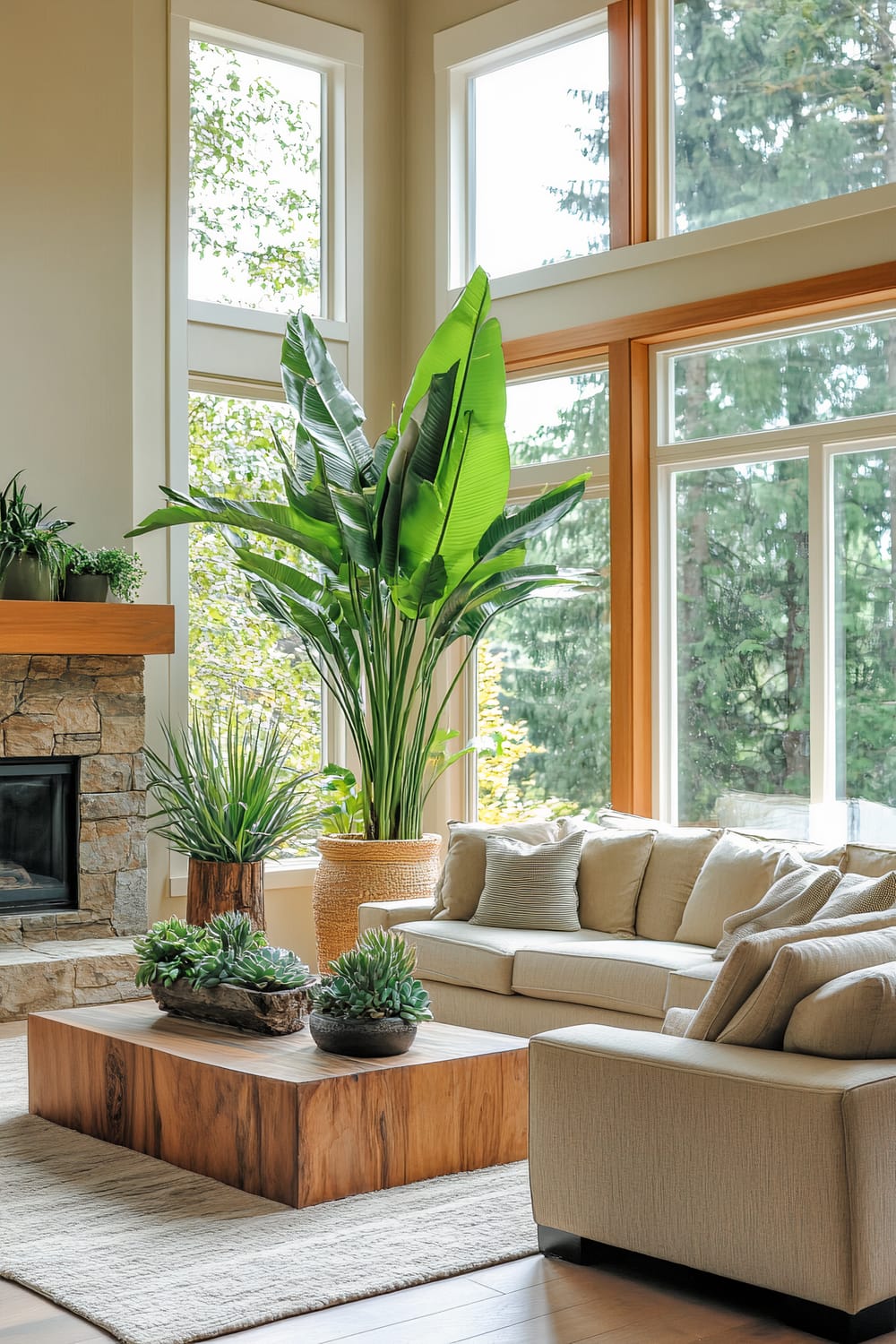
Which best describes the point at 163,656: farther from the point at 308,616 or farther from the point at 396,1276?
the point at 396,1276

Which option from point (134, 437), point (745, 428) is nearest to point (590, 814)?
point (745, 428)

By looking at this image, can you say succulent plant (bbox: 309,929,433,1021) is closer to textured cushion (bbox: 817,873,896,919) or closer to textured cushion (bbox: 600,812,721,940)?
textured cushion (bbox: 817,873,896,919)

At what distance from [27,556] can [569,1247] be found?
12.8 ft

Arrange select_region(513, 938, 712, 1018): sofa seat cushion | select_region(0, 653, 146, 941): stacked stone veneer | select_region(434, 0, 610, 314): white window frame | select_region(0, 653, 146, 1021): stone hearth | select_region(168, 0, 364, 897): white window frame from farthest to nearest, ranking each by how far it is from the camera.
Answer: select_region(434, 0, 610, 314): white window frame
select_region(168, 0, 364, 897): white window frame
select_region(0, 653, 146, 941): stacked stone veneer
select_region(0, 653, 146, 1021): stone hearth
select_region(513, 938, 712, 1018): sofa seat cushion

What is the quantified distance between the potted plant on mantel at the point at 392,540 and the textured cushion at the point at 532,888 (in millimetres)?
796

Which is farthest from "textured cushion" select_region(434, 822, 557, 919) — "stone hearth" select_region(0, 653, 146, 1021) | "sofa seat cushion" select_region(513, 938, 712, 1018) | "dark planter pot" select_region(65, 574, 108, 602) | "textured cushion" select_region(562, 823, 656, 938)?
"dark planter pot" select_region(65, 574, 108, 602)

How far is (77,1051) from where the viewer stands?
4.01m

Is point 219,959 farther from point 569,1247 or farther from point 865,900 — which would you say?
point 865,900

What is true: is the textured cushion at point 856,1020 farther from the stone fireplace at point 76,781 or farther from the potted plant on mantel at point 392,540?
the stone fireplace at point 76,781

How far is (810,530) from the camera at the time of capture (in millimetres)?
5781

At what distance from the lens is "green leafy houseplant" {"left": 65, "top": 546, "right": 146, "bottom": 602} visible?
20.1ft

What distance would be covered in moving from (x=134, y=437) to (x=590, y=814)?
2674 mm

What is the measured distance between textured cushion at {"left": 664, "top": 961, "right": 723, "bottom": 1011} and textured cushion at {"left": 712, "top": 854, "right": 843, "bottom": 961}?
0.21 feet

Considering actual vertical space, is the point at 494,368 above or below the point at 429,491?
above
